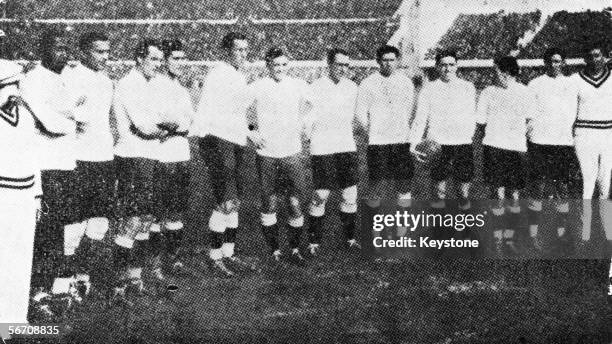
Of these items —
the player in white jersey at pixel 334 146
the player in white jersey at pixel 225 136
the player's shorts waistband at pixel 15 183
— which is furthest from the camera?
the player in white jersey at pixel 334 146

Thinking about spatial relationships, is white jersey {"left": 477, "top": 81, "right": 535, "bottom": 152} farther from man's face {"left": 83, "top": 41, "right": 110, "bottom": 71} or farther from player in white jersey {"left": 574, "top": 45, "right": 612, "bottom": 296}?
man's face {"left": 83, "top": 41, "right": 110, "bottom": 71}

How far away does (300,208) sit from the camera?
400 centimetres

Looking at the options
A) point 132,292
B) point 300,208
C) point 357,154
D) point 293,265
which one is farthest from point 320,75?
point 132,292

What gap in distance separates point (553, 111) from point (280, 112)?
1.91 m

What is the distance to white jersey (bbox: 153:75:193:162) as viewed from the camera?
3779 mm

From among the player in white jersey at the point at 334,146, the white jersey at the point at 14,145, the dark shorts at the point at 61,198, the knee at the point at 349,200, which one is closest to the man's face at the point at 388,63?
the player in white jersey at the point at 334,146

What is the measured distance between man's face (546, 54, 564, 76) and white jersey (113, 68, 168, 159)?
263 centimetres

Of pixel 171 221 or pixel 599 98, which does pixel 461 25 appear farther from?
pixel 171 221

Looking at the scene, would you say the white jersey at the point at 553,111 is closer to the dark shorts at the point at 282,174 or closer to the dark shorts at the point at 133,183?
the dark shorts at the point at 282,174

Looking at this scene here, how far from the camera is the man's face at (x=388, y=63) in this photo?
3869 millimetres

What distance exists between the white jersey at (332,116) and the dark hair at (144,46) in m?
1.11

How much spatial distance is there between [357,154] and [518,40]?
135cm

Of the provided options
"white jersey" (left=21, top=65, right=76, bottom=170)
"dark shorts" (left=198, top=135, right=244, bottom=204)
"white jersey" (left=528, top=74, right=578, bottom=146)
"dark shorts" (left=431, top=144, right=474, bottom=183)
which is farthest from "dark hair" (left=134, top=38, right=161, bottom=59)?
"white jersey" (left=528, top=74, right=578, bottom=146)

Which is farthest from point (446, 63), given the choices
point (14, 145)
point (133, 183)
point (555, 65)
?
point (14, 145)
